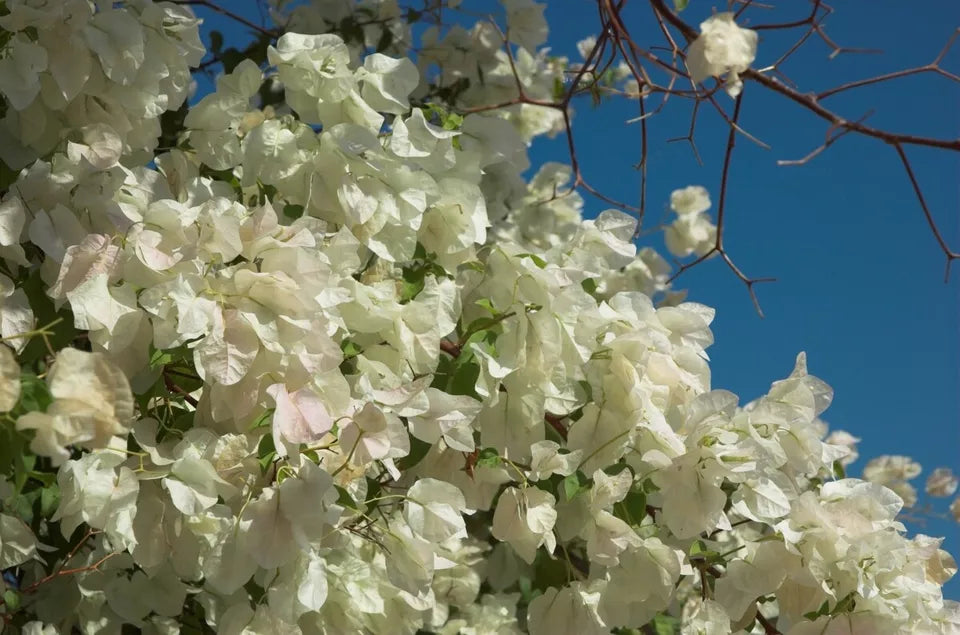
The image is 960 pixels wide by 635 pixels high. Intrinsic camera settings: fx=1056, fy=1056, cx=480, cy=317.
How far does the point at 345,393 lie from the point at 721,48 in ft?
1.84

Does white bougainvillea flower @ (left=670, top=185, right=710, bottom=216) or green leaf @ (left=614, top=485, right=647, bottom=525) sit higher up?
white bougainvillea flower @ (left=670, top=185, right=710, bottom=216)

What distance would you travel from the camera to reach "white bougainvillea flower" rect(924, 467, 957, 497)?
3.29 metres

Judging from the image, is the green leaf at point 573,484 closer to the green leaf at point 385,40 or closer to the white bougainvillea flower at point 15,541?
the white bougainvillea flower at point 15,541

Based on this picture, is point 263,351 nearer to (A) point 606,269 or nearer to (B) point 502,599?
(A) point 606,269

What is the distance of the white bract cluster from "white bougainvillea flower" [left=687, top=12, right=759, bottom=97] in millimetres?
274

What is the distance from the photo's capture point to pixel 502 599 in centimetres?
206

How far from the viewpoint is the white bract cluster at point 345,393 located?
1024 millimetres

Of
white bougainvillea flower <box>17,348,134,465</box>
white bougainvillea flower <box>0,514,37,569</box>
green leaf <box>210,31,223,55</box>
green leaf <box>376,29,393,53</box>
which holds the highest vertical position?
green leaf <box>376,29,393,53</box>

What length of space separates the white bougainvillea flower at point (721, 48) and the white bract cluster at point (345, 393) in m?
0.27

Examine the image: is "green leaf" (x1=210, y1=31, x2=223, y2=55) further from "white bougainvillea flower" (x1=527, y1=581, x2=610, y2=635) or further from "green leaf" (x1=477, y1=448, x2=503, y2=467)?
"white bougainvillea flower" (x1=527, y1=581, x2=610, y2=635)

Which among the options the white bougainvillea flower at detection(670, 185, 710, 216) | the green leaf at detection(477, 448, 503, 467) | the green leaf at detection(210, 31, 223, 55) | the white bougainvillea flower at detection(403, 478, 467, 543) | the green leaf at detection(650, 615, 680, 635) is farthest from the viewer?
the white bougainvillea flower at detection(670, 185, 710, 216)

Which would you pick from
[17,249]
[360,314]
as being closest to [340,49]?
[360,314]

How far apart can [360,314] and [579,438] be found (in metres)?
Result: 0.30

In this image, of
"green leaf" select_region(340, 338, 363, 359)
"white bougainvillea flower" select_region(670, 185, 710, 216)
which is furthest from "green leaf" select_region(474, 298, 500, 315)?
"white bougainvillea flower" select_region(670, 185, 710, 216)
